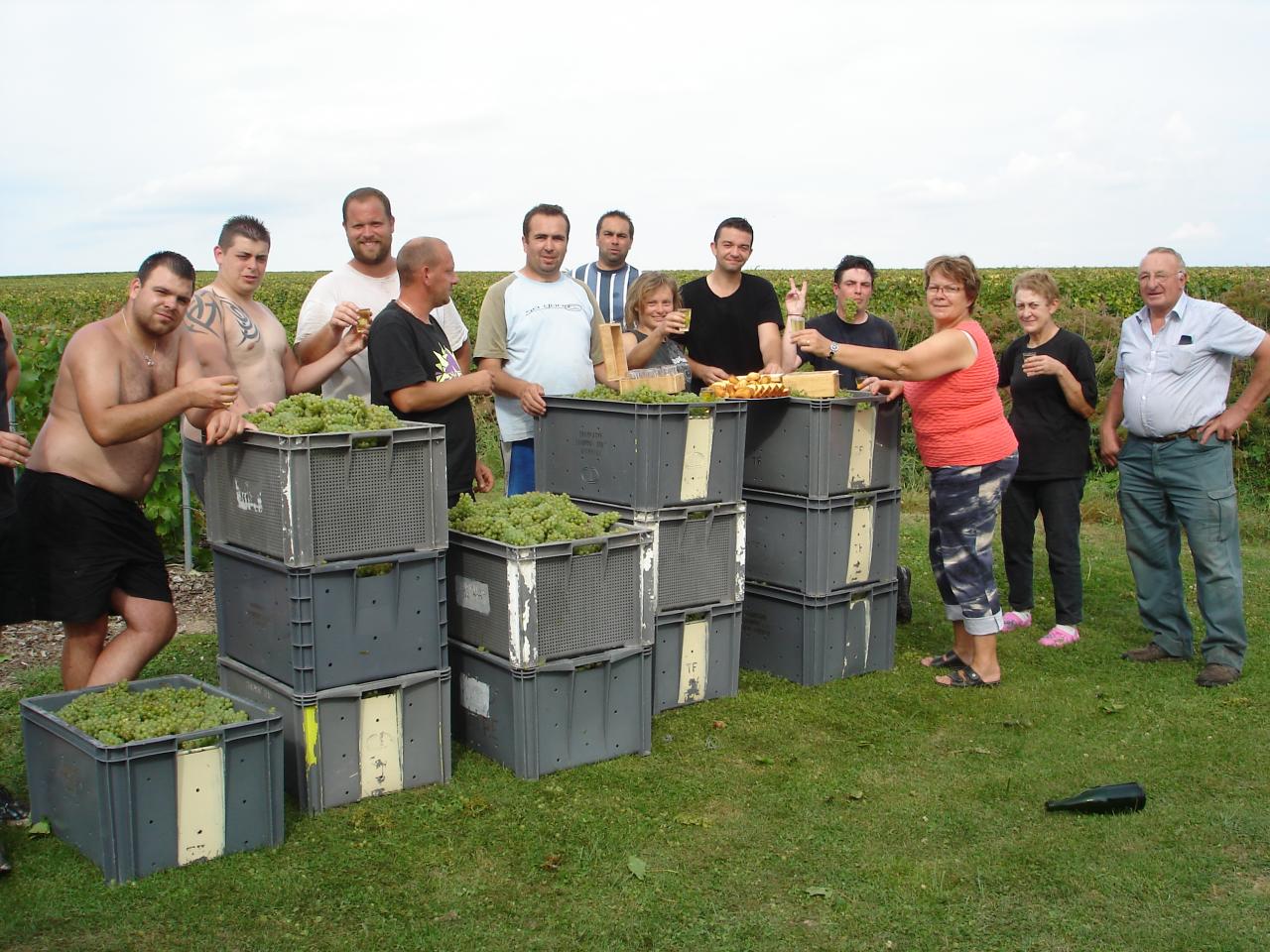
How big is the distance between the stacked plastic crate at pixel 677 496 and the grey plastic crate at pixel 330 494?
4.28 ft

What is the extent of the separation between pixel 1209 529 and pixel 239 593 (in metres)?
5.29


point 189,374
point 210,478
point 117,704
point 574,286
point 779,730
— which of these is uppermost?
point 574,286

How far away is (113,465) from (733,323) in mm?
3701

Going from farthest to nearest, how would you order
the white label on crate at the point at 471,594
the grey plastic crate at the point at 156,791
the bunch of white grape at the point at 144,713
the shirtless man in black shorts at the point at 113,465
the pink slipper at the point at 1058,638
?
the pink slipper at the point at 1058,638 → the white label on crate at the point at 471,594 → the shirtless man in black shorts at the point at 113,465 → the bunch of white grape at the point at 144,713 → the grey plastic crate at the point at 156,791

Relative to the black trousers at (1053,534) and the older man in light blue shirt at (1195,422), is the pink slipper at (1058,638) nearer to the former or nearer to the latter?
the black trousers at (1053,534)

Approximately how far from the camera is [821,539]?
257 inches

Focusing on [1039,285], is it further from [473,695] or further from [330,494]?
[330,494]

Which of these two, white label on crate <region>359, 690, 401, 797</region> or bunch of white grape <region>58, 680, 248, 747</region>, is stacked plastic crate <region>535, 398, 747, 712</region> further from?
bunch of white grape <region>58, 680, 248, 747</region>

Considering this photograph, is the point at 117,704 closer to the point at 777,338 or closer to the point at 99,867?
the point at 99,867

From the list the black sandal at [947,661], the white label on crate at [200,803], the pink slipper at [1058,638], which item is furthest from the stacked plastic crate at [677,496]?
the white label on crate at [200,803]

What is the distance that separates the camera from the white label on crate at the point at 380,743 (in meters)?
4.89

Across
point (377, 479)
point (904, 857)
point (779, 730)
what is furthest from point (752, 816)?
point (377, 479)

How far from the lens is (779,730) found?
19.3 ft

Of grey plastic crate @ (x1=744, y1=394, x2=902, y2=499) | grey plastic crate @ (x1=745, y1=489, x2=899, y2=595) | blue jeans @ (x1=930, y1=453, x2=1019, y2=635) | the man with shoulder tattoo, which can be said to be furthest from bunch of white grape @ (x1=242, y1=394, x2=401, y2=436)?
blue jeans @ (x1=930, y1=453, x2=1019, y2=635)
